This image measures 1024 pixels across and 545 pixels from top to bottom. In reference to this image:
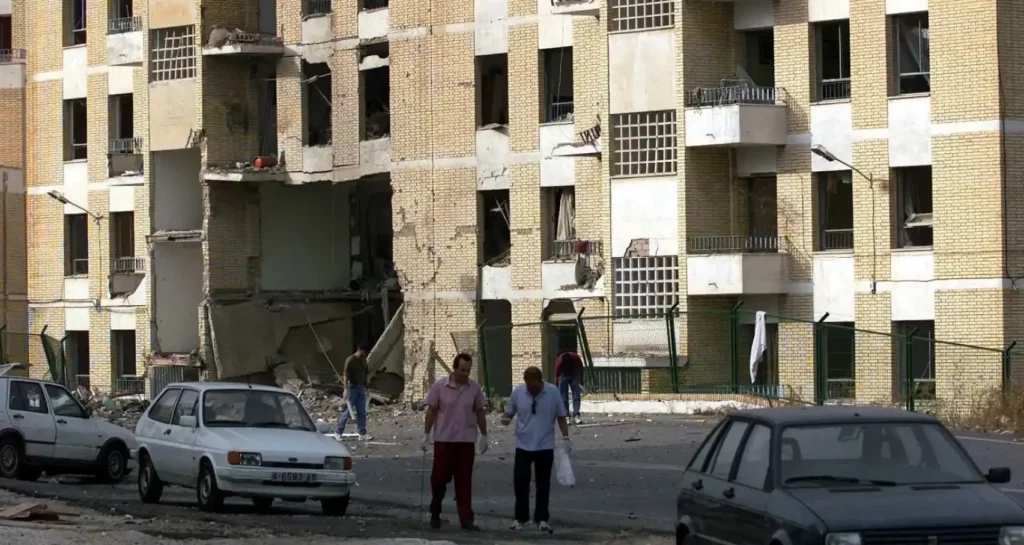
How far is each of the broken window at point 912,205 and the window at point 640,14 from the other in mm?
6063

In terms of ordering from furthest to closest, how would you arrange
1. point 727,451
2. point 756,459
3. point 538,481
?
point 538,481
point 727,451
point 756,459

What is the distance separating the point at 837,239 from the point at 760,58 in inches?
178

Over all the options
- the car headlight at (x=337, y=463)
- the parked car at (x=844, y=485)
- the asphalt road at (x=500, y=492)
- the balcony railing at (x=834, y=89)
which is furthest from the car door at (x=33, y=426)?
the balcony railing at (x=834, y=89)

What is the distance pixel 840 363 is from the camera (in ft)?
125

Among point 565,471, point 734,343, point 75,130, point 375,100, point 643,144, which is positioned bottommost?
point 565,471

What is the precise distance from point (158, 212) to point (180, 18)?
226 inches

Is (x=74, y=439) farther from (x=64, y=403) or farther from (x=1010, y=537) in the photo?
(x=1010, y=537)

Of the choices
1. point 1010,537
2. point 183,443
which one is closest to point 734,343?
point 183,443

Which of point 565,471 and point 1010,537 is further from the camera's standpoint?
point 565,471

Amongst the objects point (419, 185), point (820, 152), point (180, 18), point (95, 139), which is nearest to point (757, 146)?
point (820, 152)

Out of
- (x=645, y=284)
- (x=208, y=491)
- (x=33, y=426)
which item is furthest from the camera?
(x=645, y=284)

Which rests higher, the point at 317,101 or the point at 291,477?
the point at 317,101

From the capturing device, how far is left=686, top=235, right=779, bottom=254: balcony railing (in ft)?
129

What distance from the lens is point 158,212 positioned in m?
53.1
